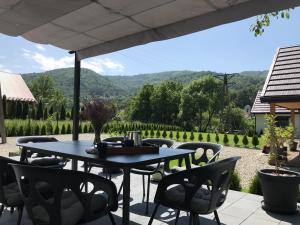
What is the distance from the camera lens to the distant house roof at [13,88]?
72.3ft

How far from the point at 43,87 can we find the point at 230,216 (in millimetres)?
53048

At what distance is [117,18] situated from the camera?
3.22 m

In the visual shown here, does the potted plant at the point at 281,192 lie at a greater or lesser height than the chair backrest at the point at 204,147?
lesser

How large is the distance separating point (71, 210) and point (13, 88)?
23213 millimetres

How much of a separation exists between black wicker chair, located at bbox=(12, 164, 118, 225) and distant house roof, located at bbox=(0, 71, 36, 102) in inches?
856

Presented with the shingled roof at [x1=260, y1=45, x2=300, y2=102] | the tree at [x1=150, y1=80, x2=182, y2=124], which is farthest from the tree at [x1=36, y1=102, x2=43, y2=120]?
the tree at [x1=150, y1=80, x2=182, y2=124]

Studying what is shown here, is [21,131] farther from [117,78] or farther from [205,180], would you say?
[117,78]

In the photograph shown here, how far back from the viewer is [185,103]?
121 feet

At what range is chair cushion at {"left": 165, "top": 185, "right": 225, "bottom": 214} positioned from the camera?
229 centimetres

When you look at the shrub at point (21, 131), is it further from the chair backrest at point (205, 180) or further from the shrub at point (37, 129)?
the chair backrest at point (205, 180)

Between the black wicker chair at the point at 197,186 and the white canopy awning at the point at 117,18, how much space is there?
134cm

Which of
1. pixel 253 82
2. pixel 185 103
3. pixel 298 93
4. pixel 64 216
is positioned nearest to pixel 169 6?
pixel 64 216

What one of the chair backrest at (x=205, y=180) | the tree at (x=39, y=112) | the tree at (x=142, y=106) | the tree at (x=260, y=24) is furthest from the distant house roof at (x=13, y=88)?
the chair backrest at (x=205, y=180)

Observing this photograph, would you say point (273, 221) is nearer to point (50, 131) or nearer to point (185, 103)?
point (50, 131)
